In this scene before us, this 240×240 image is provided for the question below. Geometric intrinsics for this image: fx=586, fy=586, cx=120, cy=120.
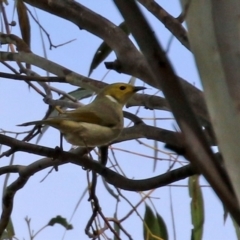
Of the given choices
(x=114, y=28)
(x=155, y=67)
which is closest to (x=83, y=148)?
(x=114, y=28)

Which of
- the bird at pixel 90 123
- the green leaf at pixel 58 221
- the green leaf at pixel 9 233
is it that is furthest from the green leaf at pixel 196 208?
the green leaf at pixel 9 233

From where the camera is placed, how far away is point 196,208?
76.2 inches

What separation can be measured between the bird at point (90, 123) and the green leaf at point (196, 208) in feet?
0.99

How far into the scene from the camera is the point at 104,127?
2010 mm

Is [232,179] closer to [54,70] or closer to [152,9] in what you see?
[152,9]

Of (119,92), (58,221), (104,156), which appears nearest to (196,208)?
(104,156)

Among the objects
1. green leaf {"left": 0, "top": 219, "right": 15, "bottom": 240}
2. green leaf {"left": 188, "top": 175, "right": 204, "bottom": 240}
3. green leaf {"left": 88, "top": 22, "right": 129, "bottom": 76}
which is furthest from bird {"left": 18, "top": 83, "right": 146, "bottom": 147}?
green leaf {"left": 0, "top": 219, "right": 15, "bottom": 240}

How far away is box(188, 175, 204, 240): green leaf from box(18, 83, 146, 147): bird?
301mm

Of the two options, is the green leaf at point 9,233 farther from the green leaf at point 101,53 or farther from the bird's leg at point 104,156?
the green leaf at point 101,53

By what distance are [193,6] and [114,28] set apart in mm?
1190

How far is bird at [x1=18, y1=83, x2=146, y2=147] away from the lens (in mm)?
1891

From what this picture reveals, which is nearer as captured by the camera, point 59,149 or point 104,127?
point 59,149

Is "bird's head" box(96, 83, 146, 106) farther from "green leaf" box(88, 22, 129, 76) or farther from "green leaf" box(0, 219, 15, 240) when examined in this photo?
"green leaf" box(0, 219, 15, 240)

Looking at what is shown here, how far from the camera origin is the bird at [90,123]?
1891 mm
